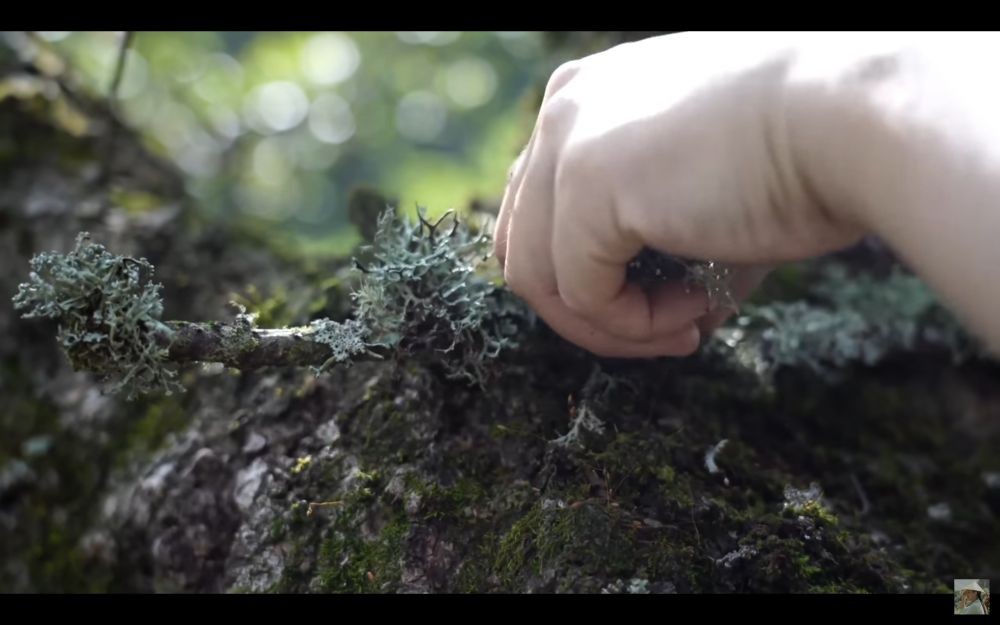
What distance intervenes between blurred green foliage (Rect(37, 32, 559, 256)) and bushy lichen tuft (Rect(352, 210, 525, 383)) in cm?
283

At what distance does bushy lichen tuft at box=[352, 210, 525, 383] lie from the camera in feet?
3.91

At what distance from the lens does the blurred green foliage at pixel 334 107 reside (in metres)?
4.20

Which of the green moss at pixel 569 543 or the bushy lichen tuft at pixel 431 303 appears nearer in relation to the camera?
the green moss at pixel 569 543

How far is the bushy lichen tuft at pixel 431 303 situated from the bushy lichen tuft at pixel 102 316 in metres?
0.30

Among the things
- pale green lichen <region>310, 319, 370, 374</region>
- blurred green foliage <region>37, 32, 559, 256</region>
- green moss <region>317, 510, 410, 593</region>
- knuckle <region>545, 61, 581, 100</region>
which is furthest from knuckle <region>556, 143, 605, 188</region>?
blurred green foliage <region>37, 32, 559, 256</region>

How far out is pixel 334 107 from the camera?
637 cm

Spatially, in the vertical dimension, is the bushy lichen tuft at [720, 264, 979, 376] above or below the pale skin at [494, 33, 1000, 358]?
below

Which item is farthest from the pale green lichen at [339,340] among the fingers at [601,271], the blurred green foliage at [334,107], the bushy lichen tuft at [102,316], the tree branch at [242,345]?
the blurred green foliage at [334,107]

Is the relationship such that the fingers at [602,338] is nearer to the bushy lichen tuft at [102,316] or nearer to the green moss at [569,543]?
the green moss at [569,543]

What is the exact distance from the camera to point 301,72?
18.3ft

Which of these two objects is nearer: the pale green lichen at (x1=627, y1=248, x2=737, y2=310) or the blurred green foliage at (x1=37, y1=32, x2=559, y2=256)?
the pale green lichen at (x1=627, y1=248, x2=737, y2=310)

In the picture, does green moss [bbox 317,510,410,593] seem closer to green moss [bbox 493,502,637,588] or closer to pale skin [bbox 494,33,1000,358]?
green moss [bbox 493,502,637,588]

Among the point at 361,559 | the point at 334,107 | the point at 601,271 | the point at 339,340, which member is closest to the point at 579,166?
the point at 601,271
